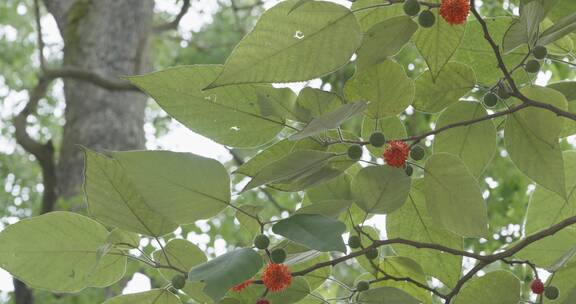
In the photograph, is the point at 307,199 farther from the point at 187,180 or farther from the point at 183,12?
the point at 183,12

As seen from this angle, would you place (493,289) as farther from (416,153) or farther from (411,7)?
(411,7)

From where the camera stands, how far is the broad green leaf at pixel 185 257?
839 millimetres

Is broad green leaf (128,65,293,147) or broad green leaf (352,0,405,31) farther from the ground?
broad green leaf (352,0,405,31)

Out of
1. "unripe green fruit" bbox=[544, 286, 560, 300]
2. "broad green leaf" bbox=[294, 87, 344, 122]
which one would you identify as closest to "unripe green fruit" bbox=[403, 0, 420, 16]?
"broad green leaf" bbox=[294, 87, 344, 122]

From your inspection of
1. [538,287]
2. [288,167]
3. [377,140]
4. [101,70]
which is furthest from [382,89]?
[101,70]

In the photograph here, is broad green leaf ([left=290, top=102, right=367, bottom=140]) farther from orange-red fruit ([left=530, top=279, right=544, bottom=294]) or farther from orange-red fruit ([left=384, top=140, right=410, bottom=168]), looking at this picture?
orange-red fruit ([left=530, top=279, right=544, bottom=294])

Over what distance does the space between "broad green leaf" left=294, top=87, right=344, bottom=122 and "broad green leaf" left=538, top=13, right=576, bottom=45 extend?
211 mm

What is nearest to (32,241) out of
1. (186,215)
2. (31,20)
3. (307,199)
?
(186,215)

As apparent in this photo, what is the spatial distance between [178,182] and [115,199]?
92 millimetres

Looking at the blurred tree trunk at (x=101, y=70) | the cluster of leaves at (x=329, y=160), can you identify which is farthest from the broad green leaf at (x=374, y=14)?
the blurred tree trunk at (x=101, y=70)

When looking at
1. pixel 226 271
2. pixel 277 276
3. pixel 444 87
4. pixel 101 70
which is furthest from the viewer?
pixel 101 70

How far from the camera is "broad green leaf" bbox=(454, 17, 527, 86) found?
0.90 meters

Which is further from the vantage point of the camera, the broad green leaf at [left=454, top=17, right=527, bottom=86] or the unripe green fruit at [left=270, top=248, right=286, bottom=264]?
the broad green leaf at [left=454, top=17, right=527, bottom=86]

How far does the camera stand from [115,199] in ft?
2.58
